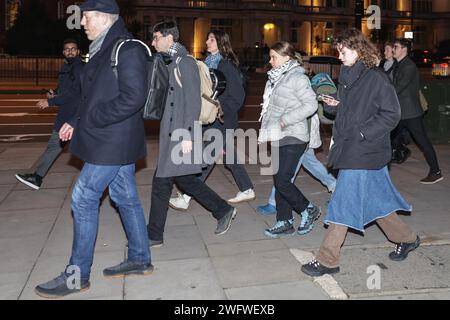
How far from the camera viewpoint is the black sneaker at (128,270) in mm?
5133

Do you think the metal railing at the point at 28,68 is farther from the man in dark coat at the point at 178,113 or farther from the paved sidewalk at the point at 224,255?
the man in dark coat at the point at 178,113

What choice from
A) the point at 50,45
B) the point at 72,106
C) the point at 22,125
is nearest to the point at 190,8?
the point at 50,45

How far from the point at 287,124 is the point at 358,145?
1.09 meters

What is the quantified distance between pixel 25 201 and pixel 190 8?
2415 inches

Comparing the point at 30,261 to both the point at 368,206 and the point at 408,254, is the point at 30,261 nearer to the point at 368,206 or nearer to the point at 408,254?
the point at 368,206

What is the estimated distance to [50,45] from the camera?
1535 inches

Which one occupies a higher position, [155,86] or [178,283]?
[155,86]

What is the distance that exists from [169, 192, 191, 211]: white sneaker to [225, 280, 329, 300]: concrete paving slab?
2596 millimetres

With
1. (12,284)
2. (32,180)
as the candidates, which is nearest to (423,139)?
(32,180)

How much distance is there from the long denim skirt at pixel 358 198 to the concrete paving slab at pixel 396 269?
15.8 inches

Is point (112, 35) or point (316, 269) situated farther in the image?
point (316, 269)

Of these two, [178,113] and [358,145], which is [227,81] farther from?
[358,145]

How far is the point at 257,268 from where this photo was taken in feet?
17.4
